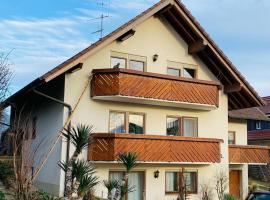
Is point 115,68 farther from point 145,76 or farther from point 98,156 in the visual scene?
point 98,156

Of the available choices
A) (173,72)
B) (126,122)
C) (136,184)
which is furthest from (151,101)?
(136,184)

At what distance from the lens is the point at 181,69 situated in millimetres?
22172

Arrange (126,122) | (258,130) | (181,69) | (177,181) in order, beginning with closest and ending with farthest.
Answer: (126,122) → (177,181) → (181,69) → (258,130)

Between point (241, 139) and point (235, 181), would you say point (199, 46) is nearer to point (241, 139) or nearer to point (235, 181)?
point (241, 139)

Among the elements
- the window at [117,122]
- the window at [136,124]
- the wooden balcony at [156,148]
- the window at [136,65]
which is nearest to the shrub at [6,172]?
the wooden balcony at [156,148]

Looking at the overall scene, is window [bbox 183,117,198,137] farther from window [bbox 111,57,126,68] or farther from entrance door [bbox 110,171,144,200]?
window [bbox 111,57,126,68]

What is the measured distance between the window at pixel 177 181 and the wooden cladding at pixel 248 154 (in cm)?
297

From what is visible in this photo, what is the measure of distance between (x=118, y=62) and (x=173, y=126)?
4356 mm

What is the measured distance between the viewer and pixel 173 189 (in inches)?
832

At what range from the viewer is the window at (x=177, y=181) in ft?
69.1

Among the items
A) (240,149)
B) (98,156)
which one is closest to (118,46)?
(98,156)

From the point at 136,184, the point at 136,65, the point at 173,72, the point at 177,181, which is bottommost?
the point at 136,184

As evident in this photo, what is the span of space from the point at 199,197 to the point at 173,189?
151 cm

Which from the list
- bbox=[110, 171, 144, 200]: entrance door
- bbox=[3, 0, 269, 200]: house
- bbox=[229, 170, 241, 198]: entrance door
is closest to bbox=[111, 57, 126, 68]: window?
bbox=[3, 0, 269, 200]: house
